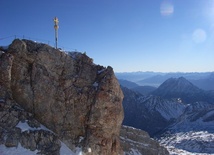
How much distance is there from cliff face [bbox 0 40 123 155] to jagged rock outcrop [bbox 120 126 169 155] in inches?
2098

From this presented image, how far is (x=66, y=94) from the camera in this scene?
185ft

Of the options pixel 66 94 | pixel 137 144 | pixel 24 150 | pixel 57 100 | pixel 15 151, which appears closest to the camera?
pixel 15 151

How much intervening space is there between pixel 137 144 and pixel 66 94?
67.9 meters

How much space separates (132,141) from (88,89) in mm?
65385

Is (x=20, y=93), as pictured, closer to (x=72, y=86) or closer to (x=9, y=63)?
(x=9, y=63)

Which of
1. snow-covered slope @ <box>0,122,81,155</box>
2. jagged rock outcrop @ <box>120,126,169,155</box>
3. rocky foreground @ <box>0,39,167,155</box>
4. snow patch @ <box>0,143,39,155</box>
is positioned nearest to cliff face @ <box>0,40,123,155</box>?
rocky foreground @ <box>0,39,167,155</box>

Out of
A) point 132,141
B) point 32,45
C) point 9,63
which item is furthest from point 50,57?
point 132,141

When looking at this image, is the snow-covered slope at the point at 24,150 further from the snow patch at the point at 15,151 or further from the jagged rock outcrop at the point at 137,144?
the jagged rock outcrop at the point at 137,144

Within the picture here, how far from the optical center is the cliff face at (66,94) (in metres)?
53.3

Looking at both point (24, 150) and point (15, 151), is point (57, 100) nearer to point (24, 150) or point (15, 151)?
point (24, 150)

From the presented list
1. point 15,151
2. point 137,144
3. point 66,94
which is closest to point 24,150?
point 15,151

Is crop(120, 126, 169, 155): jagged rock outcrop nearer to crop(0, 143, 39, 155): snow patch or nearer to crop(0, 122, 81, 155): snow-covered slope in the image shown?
crop(0, 122, 81, 155): snow-covered slope

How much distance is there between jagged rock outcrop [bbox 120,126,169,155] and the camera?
364ft

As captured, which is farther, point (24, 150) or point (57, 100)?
point (57, 100)
